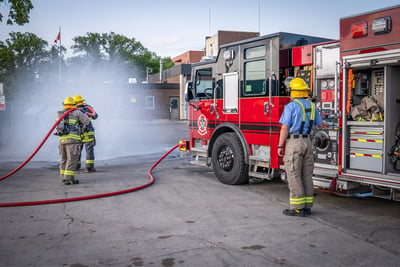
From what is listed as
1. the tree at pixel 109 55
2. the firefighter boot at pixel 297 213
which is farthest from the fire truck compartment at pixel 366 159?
the tree at pixel 109 55

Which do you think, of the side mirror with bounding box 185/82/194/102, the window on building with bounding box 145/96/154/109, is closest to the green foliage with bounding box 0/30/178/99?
the window on building with bounding box 145/96/154/109

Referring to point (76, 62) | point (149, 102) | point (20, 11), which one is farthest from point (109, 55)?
point (20, 11)

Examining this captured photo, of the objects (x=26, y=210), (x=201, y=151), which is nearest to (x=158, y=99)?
(x=201, y=151)

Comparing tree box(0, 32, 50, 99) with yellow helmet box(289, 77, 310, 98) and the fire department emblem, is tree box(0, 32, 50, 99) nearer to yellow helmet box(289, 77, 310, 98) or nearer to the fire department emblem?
the fire department emblem

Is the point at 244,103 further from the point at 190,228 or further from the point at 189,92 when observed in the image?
the point at 190,228

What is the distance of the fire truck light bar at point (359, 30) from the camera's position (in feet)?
18.7

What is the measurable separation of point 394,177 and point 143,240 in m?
3.29

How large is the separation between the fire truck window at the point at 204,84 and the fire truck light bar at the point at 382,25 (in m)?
3.89

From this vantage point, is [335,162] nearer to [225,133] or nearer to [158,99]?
[225,133]

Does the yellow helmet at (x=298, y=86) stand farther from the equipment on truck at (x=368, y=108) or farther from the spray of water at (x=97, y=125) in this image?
the spray of water at (x=97, y=125)

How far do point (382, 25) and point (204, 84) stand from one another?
14.1 ft

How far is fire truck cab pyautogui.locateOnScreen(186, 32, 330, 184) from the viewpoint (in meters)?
7.14

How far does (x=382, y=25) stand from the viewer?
544cm

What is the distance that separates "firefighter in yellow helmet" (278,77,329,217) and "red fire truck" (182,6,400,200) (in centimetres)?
61
